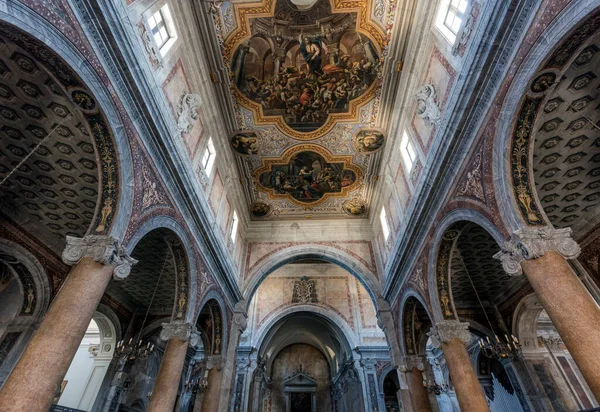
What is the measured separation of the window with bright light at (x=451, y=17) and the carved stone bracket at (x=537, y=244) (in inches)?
196

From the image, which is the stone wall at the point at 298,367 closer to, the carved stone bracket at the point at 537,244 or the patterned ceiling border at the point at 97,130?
the patterned ceiling border at the point at 97,130

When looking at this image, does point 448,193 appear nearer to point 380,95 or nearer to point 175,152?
point 380,95

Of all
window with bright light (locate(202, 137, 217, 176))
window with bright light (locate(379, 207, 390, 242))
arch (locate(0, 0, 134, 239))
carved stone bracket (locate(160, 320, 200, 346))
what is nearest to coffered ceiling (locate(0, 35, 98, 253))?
arch (locate(0, 0, 134, 239))

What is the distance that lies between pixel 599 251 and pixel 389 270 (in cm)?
641

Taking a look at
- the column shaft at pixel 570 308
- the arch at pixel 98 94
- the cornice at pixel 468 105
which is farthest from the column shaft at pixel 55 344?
the cornice at pixel 468 105

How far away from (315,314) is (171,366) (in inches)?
527

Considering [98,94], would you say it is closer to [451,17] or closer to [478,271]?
[451,17]

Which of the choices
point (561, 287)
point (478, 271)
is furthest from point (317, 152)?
point (561, 287)

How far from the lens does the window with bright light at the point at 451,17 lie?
282 inches

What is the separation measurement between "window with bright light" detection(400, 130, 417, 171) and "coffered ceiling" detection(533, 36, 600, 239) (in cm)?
368

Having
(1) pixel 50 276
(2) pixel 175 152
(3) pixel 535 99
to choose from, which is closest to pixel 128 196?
(2) pixel 175 152

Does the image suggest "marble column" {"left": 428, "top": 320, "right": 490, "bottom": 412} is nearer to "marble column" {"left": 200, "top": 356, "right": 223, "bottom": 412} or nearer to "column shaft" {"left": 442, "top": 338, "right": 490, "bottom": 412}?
"column shaft" {"left": 442, "top": 338, "right": 490, "bottom": 412}

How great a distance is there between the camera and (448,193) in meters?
8.00

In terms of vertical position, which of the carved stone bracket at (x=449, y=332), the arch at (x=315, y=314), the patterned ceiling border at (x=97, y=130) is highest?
the arch at (x=315, y=314)
